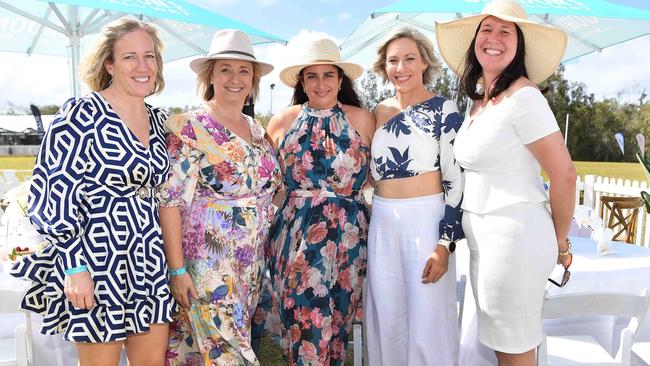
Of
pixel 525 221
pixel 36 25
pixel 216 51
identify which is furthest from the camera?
pixel 36 25

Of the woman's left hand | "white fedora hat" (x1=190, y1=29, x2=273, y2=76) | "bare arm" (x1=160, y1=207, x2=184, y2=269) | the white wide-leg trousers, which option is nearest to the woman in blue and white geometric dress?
"bare arm" (x1=160, y1=207, x2=184, y2=269)

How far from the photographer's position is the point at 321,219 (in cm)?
271

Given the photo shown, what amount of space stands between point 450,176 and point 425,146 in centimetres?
20

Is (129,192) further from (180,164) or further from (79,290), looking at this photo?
(79,290)

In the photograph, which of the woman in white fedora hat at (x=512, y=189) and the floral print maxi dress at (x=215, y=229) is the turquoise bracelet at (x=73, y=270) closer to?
the floral print maxi dress at (x=215, y=229)

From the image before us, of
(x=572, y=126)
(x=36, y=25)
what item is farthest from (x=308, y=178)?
(x=572, y=126)

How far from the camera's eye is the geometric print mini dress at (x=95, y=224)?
1855mm

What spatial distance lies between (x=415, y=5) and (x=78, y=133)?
4.73 meters

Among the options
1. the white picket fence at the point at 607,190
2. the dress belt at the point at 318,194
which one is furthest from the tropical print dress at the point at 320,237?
the white picket fence at the point at 607,190

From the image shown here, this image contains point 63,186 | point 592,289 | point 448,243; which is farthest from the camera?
point 592,289

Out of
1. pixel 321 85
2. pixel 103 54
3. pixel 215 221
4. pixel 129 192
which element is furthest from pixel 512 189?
pixel 103 54

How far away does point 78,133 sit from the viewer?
190 centimetres

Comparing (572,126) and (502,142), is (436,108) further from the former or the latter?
(572,126)

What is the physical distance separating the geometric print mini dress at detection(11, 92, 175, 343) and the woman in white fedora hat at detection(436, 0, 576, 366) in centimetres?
138
